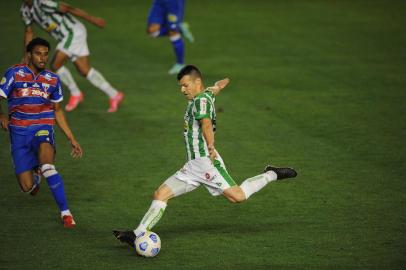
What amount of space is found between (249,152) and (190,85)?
3685 mm

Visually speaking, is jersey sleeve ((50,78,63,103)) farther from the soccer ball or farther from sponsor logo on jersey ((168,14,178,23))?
sponsor logo on jersey ((168,14,178,23))

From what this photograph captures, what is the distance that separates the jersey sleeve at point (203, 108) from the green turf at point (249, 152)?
1.33 m

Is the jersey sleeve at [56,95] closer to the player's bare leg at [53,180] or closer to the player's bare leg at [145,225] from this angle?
the player's bare leg at [53,180]

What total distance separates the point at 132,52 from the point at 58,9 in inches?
210

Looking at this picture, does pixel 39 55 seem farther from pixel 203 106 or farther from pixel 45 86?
pixel 203 106

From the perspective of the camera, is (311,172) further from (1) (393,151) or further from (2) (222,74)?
(2) (222,74)

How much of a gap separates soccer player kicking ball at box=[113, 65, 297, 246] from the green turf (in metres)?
0.39

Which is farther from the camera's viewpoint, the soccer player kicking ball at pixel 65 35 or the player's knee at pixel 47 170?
the soccer player kicking ball at pixel 65 35

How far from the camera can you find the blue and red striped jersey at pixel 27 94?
8.97 m

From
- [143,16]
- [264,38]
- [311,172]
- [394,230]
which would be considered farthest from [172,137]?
[143,16]

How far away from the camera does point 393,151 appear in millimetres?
11586

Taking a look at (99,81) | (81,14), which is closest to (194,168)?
(81,14)

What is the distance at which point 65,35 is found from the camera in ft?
45.0

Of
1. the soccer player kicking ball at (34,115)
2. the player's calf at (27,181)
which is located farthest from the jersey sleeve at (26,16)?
the player's calf at (27,181)
